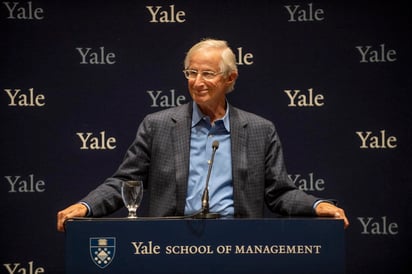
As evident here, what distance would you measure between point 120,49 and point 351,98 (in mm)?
1481

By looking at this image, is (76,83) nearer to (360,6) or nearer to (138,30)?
(138,30)

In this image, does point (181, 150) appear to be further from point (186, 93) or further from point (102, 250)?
point (102, 250)

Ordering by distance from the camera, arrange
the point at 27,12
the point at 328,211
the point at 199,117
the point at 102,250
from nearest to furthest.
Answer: the point at 102,250 → the point at 328,211 → the point at 199,117 → the point at 27,12

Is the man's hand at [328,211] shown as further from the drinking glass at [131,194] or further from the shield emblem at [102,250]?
the shield emblem at [102,250]

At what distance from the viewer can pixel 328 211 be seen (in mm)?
2633

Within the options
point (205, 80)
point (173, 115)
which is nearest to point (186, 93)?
point (173, 115)

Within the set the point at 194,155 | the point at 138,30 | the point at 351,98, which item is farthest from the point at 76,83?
the point at 351,98

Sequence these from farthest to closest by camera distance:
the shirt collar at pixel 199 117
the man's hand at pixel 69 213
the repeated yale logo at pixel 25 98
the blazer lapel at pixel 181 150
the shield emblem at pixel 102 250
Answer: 1. the repeated yale logo at pixel 25 98
2. the shirt collar at pixel 199 117
3. the blazer lapel at pixel 181 150
4. the man's hand at pixel 69 213
5. the shield emblem at pixel 102 250

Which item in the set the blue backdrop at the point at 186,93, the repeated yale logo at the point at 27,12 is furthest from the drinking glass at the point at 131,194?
the repeated yale logo at the point at 27,12

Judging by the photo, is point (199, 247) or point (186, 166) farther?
point (186, 166)

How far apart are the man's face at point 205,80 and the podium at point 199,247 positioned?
1.00 metres

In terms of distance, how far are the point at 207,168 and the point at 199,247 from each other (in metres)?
0.85

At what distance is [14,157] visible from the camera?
370 centimetres

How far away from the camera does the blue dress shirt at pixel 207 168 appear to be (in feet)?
10.0
